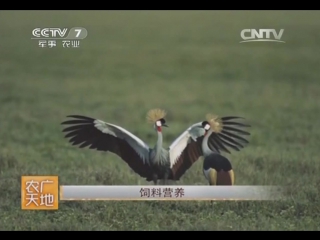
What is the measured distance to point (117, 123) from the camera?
9953 mm

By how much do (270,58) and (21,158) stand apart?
6.98 ft

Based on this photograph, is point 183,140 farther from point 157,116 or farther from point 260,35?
point 260,35

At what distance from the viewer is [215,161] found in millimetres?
9938

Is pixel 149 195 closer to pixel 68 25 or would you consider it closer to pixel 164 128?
pixel 164 128

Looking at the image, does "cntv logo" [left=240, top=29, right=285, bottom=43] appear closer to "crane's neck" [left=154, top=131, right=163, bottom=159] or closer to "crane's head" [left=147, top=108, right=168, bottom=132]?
"crane's head" [left=147, top=108, right=168, bottom=132]

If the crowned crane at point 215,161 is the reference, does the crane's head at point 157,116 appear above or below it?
above

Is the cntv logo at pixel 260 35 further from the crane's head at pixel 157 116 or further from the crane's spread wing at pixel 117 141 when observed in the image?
the crane's spread wing at pixel 117 141

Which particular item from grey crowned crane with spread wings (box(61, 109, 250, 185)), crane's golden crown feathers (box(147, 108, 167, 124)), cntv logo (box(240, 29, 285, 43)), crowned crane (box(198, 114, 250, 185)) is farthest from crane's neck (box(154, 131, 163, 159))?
cntv logo (box(240, 29, 285, 43))

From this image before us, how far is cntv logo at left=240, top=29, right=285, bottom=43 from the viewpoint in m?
9.89

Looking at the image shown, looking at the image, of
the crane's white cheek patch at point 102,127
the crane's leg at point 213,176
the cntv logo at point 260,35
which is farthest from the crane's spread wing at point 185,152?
the cntv logo at point 260,35

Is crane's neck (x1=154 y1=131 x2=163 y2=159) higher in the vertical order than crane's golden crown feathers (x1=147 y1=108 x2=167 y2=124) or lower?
lower

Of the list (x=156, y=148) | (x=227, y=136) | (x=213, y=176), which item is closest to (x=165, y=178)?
(x=156, y=148)

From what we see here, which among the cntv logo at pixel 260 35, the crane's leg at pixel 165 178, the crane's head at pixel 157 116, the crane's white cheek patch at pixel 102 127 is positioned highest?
the cntv logo at pixel 260 35

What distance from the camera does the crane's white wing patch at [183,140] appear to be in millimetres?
9922
